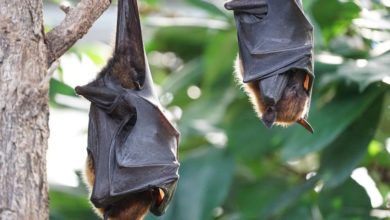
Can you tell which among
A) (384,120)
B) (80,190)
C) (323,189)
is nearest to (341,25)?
(384,120)

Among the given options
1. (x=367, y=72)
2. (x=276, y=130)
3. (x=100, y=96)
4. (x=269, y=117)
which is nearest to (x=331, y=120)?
(x=367, y=72)

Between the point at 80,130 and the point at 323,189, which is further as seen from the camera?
the point at 80,130

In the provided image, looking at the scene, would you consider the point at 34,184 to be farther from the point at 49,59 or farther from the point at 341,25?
the point at 341,25

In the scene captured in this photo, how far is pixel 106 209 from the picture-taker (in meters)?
4.38

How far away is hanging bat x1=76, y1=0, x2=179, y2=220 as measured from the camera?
4289 mm

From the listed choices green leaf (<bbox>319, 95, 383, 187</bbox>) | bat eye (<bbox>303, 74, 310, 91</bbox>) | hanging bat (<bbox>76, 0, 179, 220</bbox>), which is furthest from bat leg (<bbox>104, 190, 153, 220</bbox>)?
green leaf (<bbox>319, 95, 383, 187</bbox>)

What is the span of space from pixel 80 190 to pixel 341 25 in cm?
199

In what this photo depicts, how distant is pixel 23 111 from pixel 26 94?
0.06 meters

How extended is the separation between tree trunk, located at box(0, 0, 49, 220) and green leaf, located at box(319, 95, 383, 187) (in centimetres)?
220

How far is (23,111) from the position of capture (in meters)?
3.68

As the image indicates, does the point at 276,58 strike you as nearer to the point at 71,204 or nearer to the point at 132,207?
the point at 132,207

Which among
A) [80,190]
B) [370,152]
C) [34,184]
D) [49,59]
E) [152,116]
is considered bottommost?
[370,152]

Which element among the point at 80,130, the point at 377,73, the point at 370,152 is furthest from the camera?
the point at 80,130

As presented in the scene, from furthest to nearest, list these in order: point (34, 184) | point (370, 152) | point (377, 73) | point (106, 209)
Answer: point (370, 152) → point (377, 73) → point (106, 209) → point (34, 184)
